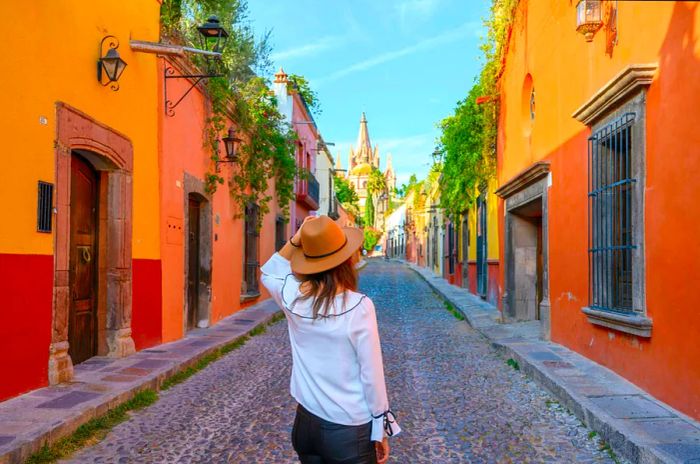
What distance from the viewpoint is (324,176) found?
3234cm

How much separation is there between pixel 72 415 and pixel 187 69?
610cm

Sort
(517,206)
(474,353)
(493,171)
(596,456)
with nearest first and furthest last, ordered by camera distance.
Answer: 1. (596,456)
2. (474,353)
3. (517,206)
4. (493,171)

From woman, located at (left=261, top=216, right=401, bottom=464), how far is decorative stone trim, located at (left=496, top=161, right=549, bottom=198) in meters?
6.78

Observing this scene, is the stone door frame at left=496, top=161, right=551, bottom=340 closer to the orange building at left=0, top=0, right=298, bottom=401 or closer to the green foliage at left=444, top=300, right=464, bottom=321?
the green foliage at left=444, top=300, right=464, bottom=321

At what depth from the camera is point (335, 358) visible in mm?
2160

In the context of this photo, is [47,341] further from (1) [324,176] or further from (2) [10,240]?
(1) [324,176]

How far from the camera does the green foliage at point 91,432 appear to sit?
3.95 m

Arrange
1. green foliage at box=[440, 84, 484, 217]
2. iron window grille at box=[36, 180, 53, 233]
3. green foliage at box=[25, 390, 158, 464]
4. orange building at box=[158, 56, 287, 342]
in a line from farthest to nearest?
1. green foliage at box=[440, 84, 484, 217]
2. orange building at box=[158, 56, 287, 342]
3. iron window grille at box=[36, 180, 53, 233]
4. green foliage at box=[25, 390, 158, 464]

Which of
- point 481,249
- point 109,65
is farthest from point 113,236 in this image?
point 481,249

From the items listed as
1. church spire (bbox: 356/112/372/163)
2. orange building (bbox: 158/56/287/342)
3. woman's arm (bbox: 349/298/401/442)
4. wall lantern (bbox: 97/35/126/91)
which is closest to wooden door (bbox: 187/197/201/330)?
orange building (bbox: 158/56/287/342)

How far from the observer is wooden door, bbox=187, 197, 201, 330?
403 inches

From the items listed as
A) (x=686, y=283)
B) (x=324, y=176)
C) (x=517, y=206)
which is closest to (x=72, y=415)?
(x=686, y=283)

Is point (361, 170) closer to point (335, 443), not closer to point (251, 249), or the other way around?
point (251, 249)

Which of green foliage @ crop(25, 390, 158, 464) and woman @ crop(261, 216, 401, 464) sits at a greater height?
woman @ crop(261, 216, 401, 464)
